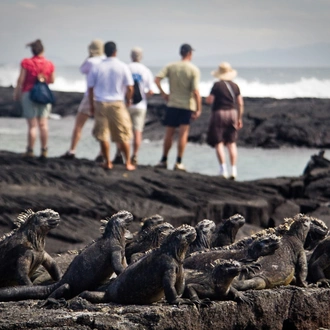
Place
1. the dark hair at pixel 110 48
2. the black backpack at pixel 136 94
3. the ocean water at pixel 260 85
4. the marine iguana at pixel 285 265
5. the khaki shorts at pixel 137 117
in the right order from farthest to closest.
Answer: the ocean water at pixel 260 85, the khaki shorts at pixel 137 117, the black backpack at pixel 136 94, the dark hair at pixel 110 48, the marine iguana at pixel 285 265

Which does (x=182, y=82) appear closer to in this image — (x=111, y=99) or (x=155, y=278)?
(x=111, y=99)

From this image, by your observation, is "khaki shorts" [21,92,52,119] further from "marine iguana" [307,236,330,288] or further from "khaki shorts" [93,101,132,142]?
"marine iguana" [307,236,330,288]

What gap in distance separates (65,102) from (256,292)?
96.1 ft

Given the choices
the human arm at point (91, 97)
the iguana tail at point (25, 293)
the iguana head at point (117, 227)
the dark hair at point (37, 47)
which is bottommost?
the iguana tail at point (25, 293)

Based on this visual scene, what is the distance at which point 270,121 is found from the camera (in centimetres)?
3056

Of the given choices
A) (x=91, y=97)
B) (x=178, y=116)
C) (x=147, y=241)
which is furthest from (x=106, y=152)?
(x=147, y=241)

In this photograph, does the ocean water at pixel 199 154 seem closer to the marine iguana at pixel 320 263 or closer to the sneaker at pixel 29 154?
the sneaker at pixel 29 154

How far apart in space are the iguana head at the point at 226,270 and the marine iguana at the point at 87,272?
2.39ft

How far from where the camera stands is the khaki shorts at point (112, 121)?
15800mm

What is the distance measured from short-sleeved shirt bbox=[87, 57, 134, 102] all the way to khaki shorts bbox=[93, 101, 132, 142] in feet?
0.40

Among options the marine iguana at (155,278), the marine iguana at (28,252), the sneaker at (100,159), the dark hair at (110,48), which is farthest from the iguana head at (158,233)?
the sneaker at (100,159)

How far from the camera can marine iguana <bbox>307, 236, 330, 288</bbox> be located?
909 centimetres

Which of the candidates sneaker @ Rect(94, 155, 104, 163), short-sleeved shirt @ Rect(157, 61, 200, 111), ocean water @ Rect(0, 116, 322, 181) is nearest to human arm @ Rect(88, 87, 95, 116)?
sneaker @ Rect(94, 155, 104, 163)

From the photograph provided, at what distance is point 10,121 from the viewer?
34.2 metres
